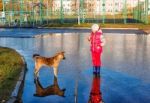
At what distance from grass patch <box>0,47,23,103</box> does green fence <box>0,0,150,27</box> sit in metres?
31.5

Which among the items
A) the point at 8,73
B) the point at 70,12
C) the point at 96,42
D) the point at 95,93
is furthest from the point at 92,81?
the point at 70,12

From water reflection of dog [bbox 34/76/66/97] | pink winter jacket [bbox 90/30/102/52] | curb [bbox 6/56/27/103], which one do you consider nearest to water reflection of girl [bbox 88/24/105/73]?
pink winter jacket [bbox 90/30/102/52]

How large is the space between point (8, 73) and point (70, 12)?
158ft

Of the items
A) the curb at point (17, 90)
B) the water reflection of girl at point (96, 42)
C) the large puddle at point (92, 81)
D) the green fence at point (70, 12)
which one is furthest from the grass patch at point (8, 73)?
Answer: the green fence at point (70, 12)

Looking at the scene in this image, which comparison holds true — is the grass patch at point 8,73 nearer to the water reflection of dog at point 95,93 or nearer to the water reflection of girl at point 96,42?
the water reflection of dog at point 95,93

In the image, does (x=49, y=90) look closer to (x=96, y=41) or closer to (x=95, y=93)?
(x=95, y=93)

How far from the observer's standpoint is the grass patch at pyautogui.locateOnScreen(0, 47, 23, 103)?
9.39 meters

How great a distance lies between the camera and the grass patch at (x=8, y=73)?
9.39 metres

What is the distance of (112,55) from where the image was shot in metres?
18.0

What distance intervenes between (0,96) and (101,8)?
47.9 m

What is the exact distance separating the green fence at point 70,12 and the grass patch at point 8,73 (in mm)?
31462

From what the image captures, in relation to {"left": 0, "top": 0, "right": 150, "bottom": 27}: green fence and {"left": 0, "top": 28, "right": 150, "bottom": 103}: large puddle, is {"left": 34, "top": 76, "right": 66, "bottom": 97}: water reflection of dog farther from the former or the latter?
{"left": 0, "top": 0, "right": 150, "bottom": 27}: green fence

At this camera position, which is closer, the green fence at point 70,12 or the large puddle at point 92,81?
the large puddle at point 92,81

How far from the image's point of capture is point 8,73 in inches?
466
